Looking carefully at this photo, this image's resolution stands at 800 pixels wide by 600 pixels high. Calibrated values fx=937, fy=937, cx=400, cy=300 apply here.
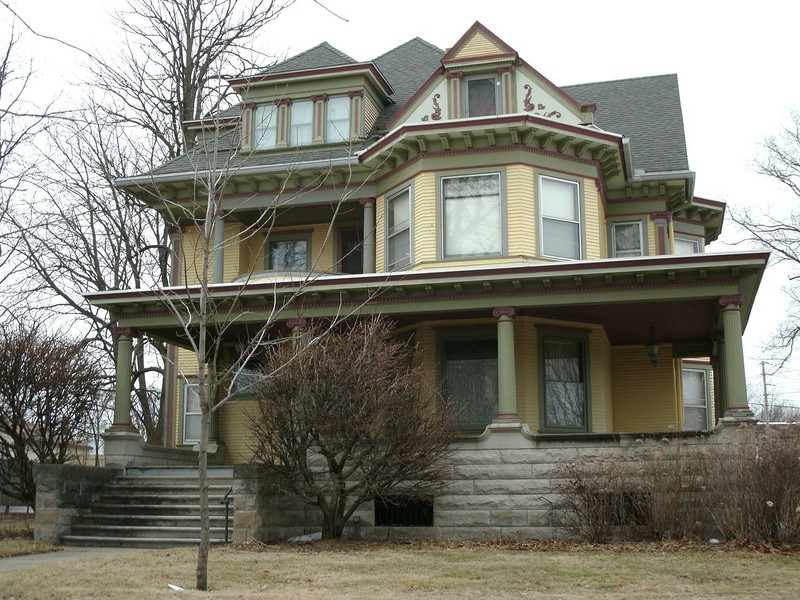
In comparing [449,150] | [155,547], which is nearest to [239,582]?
[155,547]

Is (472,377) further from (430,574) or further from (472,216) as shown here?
(430,574)

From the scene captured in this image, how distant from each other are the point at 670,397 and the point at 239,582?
13.2 meters

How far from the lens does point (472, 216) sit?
18.4m

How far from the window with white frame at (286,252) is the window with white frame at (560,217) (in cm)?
578

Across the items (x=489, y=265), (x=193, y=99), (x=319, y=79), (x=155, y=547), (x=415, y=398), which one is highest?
(x=193, y=99)

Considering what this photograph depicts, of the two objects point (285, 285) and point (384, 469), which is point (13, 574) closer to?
point (384, 469)

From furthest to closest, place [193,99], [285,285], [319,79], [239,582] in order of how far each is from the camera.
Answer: [193,99]
[319,79]
[285,285]
[239,582]

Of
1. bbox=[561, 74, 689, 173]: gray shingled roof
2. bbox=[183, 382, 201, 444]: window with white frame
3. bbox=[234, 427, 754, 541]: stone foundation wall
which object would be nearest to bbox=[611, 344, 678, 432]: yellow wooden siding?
bbox=[561, 74, 689, 173]: gray shingled roof

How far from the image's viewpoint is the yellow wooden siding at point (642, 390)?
20.3 meters

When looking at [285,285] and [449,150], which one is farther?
[449,150]

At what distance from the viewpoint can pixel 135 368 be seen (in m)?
31.9

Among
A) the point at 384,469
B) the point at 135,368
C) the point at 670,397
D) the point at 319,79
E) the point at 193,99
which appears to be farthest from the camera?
the point at 135,368

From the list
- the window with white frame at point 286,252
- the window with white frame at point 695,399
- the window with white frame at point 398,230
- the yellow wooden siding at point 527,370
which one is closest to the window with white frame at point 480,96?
the window with white frame at point 398,230

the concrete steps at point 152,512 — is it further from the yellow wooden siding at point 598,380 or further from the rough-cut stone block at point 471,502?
the yellow wooden siding at point 598,380
